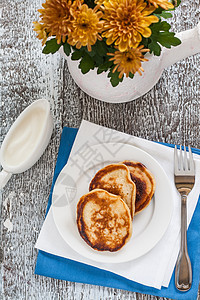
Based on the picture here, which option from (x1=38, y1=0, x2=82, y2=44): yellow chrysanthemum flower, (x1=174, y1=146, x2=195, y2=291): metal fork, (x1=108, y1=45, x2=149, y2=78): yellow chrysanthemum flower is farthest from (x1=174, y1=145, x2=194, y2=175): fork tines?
(x1=38, y1=0, x2=82, y2=44): yellow chrysanthemum flower

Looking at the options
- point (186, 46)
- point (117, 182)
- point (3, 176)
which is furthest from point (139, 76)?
point (3, 176)

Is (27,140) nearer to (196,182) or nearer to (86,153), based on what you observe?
(86,153)

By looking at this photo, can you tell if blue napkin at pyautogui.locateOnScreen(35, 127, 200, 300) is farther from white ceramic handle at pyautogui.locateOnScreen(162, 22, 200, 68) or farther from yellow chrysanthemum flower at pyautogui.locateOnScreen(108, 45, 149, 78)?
yellow chrysanthemum flower at pyautogui.locateOnScreen(108, 45, 149, 78)

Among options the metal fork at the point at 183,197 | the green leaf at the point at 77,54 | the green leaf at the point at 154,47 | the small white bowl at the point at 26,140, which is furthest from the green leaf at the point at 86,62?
the metal fork at the point at 183,197

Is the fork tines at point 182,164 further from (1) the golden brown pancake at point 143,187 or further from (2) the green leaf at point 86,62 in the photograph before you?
(2) the green leaf at point 86,62

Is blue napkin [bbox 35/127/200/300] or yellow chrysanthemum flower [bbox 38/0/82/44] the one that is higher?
yellow chrysanthemum flower [bbox 38/0/82/44]

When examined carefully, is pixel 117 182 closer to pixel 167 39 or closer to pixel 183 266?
pixel 183 266
